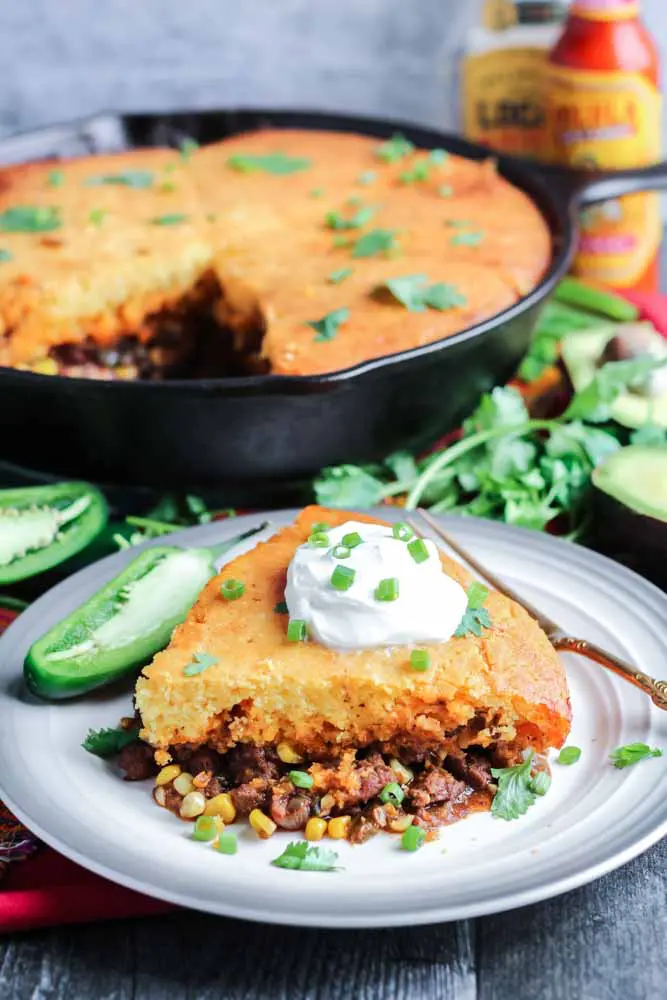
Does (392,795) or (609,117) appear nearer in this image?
(392,795)

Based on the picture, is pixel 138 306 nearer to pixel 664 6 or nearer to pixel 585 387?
pixel 585 387

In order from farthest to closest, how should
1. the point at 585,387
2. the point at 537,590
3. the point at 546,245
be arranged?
the point at 546,245
the point at 585,387
the point at 537,590

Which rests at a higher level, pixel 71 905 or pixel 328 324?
pixel 328 324

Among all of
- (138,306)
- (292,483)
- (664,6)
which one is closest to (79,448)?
(292,483)

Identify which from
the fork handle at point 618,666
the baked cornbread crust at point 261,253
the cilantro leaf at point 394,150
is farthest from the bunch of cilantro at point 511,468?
the cilantro leaf at point 394,150

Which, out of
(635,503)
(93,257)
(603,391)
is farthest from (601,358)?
(93,257)

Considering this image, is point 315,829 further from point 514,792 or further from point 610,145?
point 610,145
